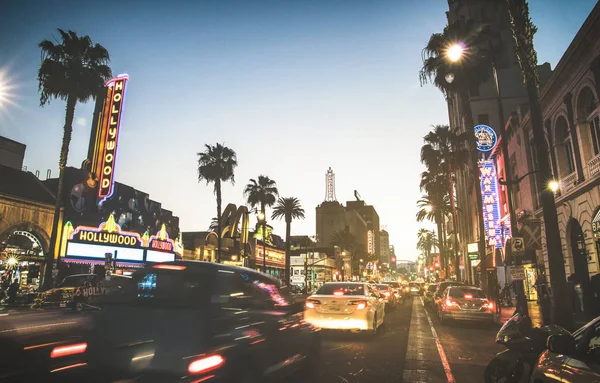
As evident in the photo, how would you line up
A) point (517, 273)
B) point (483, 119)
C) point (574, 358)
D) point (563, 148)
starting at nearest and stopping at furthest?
point (574, 358), point (517, 273), point (563, 148), point (483, 119)

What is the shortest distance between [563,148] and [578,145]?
263cm

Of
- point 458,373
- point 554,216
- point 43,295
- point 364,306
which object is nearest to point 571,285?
point 554,216

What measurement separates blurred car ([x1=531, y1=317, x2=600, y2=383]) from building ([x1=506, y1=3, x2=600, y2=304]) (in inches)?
466

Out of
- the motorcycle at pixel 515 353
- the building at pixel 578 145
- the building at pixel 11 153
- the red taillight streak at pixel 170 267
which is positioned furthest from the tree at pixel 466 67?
the building at pixel 11 153

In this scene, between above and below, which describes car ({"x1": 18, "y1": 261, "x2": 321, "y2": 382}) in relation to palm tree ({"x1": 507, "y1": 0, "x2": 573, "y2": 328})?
below

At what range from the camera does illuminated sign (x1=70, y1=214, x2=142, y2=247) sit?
98.1 feet

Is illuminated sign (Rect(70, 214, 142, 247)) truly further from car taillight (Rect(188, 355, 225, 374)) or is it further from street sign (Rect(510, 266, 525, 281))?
car taillight (Rect(188, 355, 225, 374))

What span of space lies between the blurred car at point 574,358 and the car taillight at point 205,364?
321cm

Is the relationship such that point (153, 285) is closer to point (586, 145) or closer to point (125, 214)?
point (586, 145)

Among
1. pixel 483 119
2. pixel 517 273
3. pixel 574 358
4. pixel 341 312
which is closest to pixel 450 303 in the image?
pixel 517 273

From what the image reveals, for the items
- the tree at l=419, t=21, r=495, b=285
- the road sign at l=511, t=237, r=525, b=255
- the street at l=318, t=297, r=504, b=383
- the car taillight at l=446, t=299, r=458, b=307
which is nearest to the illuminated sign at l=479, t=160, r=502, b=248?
the tree at l=419, t=21, r=495, b=285

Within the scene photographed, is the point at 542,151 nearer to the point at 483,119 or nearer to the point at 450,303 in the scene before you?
the point at 450,303

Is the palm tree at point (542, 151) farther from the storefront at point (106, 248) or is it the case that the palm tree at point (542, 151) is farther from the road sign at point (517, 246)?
the storefront at point (106, 248)

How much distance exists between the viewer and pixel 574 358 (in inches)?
140
